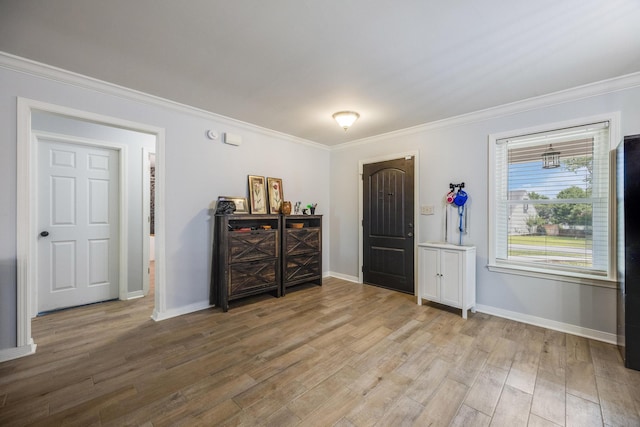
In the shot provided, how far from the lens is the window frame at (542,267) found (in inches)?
98.6

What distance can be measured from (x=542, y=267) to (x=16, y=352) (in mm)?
5058

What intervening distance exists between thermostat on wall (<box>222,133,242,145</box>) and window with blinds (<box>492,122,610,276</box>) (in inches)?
129

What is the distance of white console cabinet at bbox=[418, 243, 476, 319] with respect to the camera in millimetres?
3105

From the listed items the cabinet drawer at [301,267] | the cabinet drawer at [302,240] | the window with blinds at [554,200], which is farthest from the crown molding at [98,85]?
the window with blinds at [554,200]

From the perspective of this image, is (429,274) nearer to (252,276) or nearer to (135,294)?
(252,276)

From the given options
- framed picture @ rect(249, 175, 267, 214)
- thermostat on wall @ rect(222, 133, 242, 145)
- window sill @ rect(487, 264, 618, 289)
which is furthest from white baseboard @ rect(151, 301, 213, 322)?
window sill @ rect(487, 264, 618, 289)

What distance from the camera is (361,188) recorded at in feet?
14.9

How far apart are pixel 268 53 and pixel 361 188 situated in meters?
2.80

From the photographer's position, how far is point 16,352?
2.22 meters

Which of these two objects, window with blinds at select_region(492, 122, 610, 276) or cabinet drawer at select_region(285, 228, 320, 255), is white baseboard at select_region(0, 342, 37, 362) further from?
window with blinds at select_region(492, 122, 610, 276)

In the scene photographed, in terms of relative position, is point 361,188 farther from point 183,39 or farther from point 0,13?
point 0,13

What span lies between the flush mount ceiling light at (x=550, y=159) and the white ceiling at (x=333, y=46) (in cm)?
63

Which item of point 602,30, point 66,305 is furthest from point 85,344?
point 602,30

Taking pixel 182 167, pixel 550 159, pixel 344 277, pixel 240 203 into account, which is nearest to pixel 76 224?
pixel 182 167
